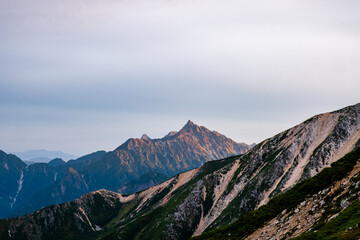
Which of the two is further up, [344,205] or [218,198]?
[344,205]

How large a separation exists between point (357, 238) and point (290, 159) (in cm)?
15598

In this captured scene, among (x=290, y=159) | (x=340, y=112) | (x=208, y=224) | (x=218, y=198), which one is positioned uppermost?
(x=340, y=112)

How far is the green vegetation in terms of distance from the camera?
45188 mm

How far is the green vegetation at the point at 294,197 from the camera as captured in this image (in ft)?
148

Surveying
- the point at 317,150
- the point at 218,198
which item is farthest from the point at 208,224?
the point at 317,150

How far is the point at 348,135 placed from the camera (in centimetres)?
14912

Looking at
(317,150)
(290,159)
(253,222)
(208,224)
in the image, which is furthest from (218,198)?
(253,222)

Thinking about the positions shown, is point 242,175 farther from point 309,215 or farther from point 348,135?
point 309,215

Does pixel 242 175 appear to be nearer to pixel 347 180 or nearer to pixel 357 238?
pixel 347 180

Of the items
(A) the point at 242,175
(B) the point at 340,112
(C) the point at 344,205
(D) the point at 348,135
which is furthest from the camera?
(A) the point at 242,175

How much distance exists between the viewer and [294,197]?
48500 mm

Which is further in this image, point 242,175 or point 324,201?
point 242,175

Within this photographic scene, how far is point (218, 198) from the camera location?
648ft

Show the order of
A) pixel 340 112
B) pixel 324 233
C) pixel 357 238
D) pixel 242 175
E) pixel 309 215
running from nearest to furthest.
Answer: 1. pixel 357 238
2. pixel 324 233
3. pixel 309 215
4. pixel 340 112
5. pixel 242 175
